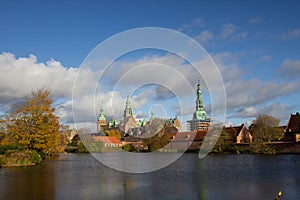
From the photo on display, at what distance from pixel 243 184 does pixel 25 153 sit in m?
23.9

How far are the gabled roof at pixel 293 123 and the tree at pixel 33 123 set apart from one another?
5262cm

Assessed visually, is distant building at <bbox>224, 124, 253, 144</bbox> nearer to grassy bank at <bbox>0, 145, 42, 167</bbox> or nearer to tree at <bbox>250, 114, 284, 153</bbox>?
tree at <bbox>250, 114, 284, 153</bbox>

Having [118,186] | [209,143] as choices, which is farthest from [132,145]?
[118,186]

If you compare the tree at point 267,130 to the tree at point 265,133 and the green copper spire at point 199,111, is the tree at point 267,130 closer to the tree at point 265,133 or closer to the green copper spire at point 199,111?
the tree at point 265,133

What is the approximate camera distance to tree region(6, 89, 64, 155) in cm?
3800

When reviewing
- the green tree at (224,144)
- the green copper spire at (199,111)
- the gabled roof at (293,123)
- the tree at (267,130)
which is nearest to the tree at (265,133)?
the tree at (267,130)

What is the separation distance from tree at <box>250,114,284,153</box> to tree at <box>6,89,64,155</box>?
38019 mm

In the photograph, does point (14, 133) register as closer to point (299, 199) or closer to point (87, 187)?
point (87, 187)

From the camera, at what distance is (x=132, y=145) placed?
89.9 meters

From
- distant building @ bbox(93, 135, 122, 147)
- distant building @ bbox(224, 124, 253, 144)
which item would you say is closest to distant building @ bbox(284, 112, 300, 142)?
distant building @ bbox(224, 124, 253, 144)

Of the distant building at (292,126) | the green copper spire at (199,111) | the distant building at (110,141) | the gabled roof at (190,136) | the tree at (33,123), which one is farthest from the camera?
the green copper spire at (199,111)

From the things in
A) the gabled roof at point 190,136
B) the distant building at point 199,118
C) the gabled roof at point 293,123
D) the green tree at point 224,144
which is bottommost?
the green tree at point 224,144

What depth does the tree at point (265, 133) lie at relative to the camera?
60781 mm

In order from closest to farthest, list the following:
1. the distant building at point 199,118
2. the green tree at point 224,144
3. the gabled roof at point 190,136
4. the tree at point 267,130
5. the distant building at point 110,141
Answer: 1. the tree at point 267,130
2. the green tree at point 224,144
3. the gabled roof at point 190,136
4. the distant building at point 110,141
5. the distant building at point 199,118
